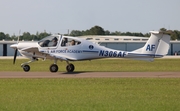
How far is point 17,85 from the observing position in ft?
64.8

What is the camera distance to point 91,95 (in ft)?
53.3

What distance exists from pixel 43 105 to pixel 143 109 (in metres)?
3.15

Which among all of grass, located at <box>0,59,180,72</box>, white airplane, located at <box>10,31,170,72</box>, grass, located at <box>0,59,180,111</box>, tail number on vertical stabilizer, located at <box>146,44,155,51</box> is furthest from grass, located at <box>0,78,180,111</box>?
grass, located at <box>0,59,180,72</box>

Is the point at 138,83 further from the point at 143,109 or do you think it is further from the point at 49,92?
the point at 143,109

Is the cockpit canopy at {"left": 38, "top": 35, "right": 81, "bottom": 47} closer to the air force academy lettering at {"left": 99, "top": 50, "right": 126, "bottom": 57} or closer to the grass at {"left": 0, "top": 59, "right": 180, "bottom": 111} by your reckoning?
the air force academy lettering at {"left": 99, "top": 50, "right": 126, "bottom": 57}

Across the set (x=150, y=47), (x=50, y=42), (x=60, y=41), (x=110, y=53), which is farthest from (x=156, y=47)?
(x=50, y=42)

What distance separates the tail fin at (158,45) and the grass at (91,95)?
603cm

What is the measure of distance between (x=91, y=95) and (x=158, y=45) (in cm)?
1196

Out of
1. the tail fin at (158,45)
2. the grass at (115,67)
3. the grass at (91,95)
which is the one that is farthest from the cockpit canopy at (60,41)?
the grass at (91,95)

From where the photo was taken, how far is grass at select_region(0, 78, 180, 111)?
13602mm

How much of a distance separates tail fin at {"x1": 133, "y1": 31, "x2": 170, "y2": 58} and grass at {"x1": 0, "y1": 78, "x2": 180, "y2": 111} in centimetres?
603

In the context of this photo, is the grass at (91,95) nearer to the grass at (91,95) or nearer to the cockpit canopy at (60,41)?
the grass at (91,95)

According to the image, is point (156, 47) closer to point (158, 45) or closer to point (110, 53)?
point (158, 45)

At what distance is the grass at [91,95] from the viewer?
1360 centimetres
